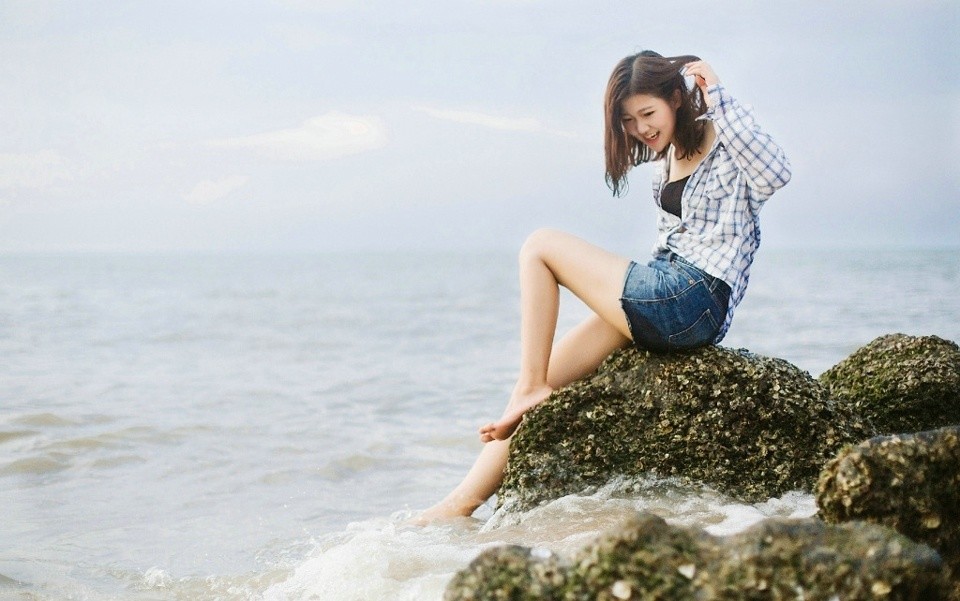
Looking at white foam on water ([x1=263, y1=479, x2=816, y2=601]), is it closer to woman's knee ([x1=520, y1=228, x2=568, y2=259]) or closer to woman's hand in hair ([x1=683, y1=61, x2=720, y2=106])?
woman's knee ([x1=520, y1=228, x2=568, y2=259])

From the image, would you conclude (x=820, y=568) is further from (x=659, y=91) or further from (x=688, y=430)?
(x=659, y=91)

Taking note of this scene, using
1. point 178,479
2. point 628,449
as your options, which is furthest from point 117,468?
point 628,449

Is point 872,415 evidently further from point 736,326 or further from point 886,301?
point 886,301

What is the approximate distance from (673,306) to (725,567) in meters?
2.31

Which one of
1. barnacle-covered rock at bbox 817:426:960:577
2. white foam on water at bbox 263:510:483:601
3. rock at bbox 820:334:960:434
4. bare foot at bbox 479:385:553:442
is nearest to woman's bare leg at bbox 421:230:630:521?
bare foot at bbox 479:385:553:442

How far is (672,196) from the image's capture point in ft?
15.1

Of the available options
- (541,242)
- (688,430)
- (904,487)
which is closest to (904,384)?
(688,430)

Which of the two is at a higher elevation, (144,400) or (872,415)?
(872,415)

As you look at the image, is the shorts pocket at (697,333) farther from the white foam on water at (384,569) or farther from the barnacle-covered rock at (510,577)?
the barnacle-covered rock at (510,577)

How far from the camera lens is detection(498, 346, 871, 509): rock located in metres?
4.13

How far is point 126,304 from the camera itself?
27266mm

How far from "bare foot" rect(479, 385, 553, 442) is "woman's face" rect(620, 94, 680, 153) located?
136 cm

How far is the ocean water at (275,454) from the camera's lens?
4102mm

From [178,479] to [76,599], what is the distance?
8.60 ft
